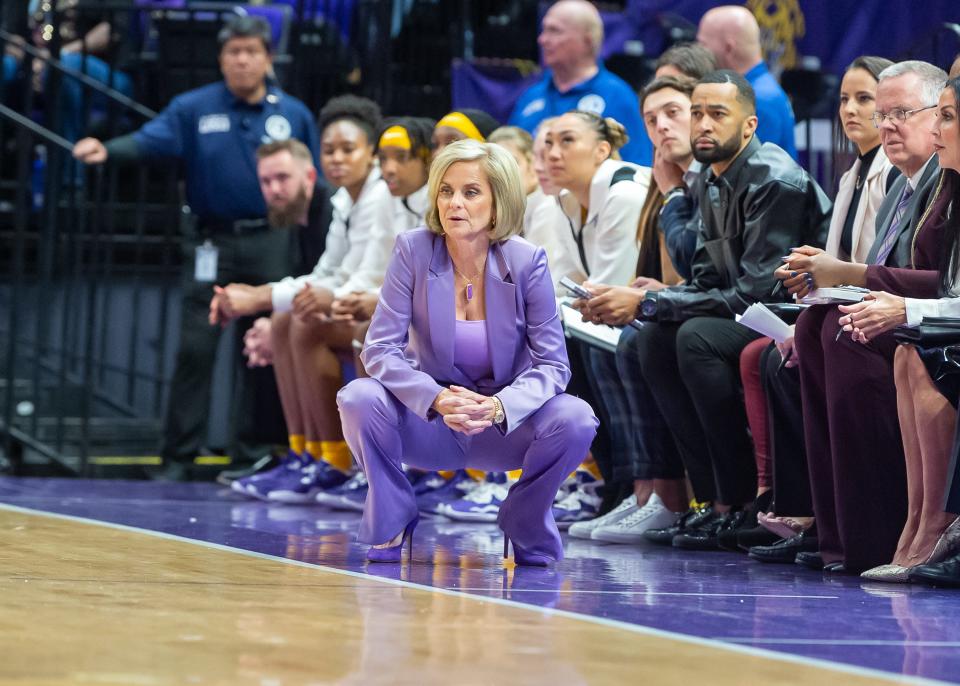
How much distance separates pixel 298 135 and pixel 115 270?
4.88 feet

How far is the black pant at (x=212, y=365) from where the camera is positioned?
7203 mm

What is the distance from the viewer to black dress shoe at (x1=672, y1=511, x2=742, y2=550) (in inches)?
181

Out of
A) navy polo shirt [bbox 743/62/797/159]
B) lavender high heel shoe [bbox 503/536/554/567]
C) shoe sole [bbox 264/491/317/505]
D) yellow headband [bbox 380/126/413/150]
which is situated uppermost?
navy polo shirt [bbox 743/62/797/159]

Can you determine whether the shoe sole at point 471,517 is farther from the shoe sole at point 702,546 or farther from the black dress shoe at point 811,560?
the black dress shoe at point 811,560

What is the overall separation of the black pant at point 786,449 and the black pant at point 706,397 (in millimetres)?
224

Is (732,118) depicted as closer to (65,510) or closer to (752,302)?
(752,302)

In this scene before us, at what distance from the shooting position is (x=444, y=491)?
580 centimetres

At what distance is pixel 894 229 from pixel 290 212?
3563 mm

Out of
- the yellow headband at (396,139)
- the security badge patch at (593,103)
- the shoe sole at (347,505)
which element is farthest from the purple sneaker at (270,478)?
the security badge patch at (593,103)

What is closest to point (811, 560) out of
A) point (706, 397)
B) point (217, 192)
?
point (706, 397)

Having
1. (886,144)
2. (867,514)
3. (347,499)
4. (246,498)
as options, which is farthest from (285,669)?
(246,498)

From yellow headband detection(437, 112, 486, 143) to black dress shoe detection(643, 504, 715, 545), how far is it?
1908 millimetres

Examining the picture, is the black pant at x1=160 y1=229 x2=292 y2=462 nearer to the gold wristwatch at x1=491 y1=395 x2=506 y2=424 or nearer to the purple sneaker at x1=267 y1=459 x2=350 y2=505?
the purple sneaker at x1=267 y1=459 x2=350 y2=505

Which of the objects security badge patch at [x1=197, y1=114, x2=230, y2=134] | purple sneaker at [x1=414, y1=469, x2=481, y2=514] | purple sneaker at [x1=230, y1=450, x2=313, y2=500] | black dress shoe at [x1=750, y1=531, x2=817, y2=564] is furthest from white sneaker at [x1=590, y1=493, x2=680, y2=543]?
security badge patch at [x1=197, y1=114, x2=230, y2=134]
